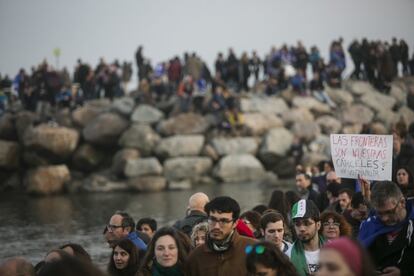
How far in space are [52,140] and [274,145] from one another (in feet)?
31.2

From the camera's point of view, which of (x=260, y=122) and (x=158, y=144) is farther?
(x=260, y=122)

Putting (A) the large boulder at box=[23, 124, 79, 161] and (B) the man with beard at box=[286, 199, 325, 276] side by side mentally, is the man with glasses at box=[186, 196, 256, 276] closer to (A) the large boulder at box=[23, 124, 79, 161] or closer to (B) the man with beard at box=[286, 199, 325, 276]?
(B) the man with beard at box=[286, 199, 325, 276]

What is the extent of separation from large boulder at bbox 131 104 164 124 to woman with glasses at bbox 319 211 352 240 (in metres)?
23.5

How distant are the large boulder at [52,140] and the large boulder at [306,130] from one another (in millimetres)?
9778

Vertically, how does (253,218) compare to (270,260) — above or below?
below

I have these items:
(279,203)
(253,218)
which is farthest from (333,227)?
(279,203)

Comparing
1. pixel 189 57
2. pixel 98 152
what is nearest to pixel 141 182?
pixel 98 152

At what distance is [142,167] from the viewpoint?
27844mm

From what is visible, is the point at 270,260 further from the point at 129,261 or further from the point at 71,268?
the point at 129,261

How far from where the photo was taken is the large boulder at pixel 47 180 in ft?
89.2

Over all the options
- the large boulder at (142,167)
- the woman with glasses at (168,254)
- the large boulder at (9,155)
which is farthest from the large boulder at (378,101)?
the woman with glasses at (168,254)

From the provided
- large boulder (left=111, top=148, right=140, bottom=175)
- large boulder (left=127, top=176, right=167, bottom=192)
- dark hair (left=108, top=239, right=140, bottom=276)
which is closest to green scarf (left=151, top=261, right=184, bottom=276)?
dark hair (left=108, top=239, right=140, bottom=276)

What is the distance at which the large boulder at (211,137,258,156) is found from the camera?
29.0m

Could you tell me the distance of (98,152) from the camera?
30516 mm
